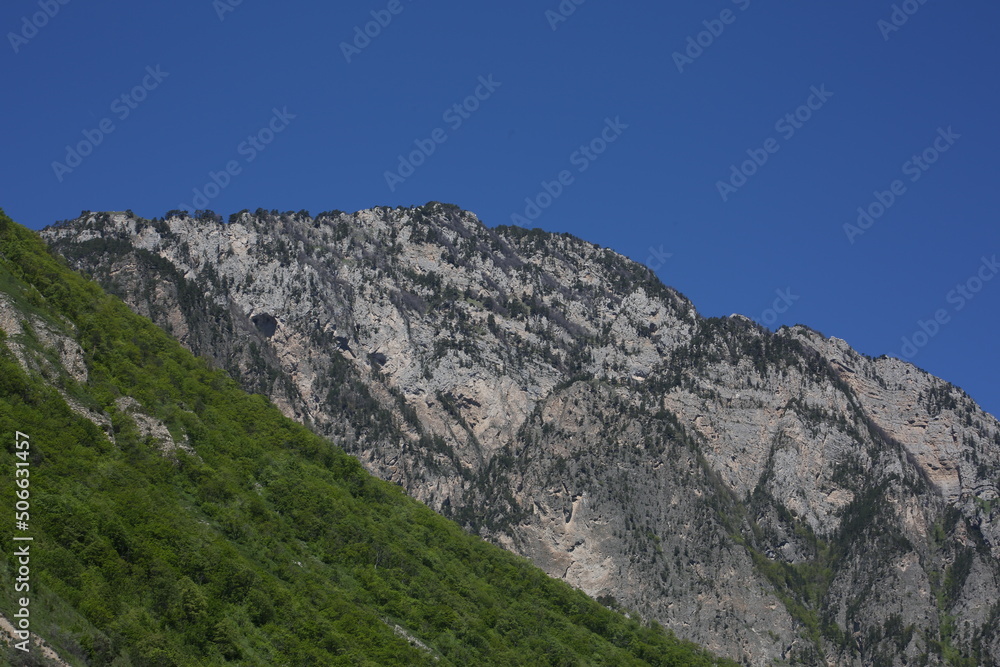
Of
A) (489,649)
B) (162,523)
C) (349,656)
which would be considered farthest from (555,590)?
(162,523)

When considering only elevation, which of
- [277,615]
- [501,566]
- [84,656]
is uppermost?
[501,566]

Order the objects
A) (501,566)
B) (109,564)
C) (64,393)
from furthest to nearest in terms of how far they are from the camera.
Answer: (501,566) → (64,393) → (109,564)

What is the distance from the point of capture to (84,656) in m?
61.1

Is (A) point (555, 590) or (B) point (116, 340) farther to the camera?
(A) point (555, 590)

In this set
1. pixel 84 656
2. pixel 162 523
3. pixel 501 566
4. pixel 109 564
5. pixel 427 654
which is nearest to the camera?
pixel 84 656

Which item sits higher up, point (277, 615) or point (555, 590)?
point (555, 590)

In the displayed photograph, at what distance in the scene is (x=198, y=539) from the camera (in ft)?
276

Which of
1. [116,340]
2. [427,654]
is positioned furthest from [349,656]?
[116,340]

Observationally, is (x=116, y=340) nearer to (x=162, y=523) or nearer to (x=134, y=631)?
(x=162, y=523)

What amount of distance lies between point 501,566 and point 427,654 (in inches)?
1630

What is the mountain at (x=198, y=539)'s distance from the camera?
226ft

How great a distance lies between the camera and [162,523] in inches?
3214

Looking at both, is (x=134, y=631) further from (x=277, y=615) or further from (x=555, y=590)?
(x=555, y=590)

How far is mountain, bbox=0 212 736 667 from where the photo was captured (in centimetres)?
6894
